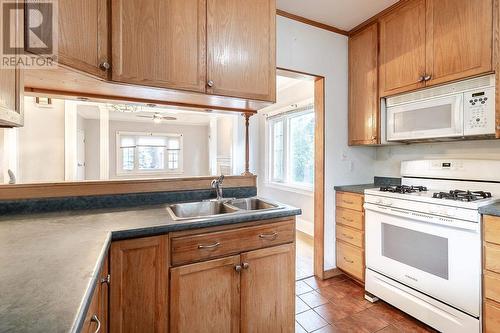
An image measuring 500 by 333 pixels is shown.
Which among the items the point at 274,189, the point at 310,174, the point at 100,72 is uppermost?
the point at 100,72

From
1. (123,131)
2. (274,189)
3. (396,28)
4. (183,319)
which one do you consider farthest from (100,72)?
(123,131)

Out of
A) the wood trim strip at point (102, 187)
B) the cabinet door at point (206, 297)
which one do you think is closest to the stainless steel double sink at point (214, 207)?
the wood trim strip at point (102, 187)

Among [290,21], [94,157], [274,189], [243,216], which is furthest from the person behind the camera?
[94,157]

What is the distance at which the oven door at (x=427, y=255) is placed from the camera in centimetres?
147

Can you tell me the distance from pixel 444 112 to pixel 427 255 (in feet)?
3.56

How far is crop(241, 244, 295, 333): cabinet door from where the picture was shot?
1.36 m

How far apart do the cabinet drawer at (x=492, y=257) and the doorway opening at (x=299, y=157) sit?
1227mm

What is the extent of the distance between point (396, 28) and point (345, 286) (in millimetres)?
2417

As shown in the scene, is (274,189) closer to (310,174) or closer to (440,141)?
(310,174)

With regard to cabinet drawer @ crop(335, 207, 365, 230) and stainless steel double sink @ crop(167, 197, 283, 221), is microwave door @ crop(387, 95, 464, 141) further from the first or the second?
stainless steel double sink @ crop(167, 197, 283, 221)

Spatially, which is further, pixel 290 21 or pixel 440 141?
pixel 290 21

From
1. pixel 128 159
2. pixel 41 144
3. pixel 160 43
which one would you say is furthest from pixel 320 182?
pixel 128 159

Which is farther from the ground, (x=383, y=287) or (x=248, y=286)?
(x=248, y=286)

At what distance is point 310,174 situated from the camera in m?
3.87
